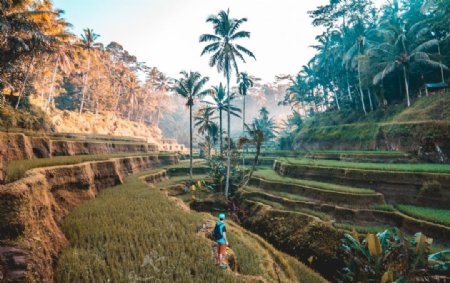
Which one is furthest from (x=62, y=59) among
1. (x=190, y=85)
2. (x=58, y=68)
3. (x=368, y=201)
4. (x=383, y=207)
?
(x=383, y=207)

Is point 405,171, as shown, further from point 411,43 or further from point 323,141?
point 411,43

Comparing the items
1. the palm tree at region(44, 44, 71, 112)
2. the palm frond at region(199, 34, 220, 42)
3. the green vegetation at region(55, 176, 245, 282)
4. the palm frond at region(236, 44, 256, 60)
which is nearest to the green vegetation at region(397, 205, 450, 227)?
the green vegetation at region(55, 176, 245, 282)

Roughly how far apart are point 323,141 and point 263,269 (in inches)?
1235

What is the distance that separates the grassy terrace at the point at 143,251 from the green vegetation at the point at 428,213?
6409mm

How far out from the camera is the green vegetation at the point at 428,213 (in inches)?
445

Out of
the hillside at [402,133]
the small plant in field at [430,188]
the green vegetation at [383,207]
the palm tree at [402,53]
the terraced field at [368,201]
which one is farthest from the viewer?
the palm tree at [402,53]

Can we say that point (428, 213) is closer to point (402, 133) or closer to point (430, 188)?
point (430, 188)

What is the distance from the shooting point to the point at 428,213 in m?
12.4

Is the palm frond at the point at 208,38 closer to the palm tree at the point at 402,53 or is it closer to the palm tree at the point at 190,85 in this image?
the palm tree at the point at 190,85

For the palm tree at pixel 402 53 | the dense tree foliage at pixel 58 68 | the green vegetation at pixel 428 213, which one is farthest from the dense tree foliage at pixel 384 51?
the dense tree foliage at pixel 58 68

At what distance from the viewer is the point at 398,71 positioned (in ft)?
105

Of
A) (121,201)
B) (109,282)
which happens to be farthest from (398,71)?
(109,282)

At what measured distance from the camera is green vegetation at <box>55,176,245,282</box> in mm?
5918

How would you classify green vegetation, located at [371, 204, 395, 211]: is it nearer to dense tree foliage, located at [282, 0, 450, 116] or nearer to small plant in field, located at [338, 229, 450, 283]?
small plant in field, located at [338, 229, 450, 283]
